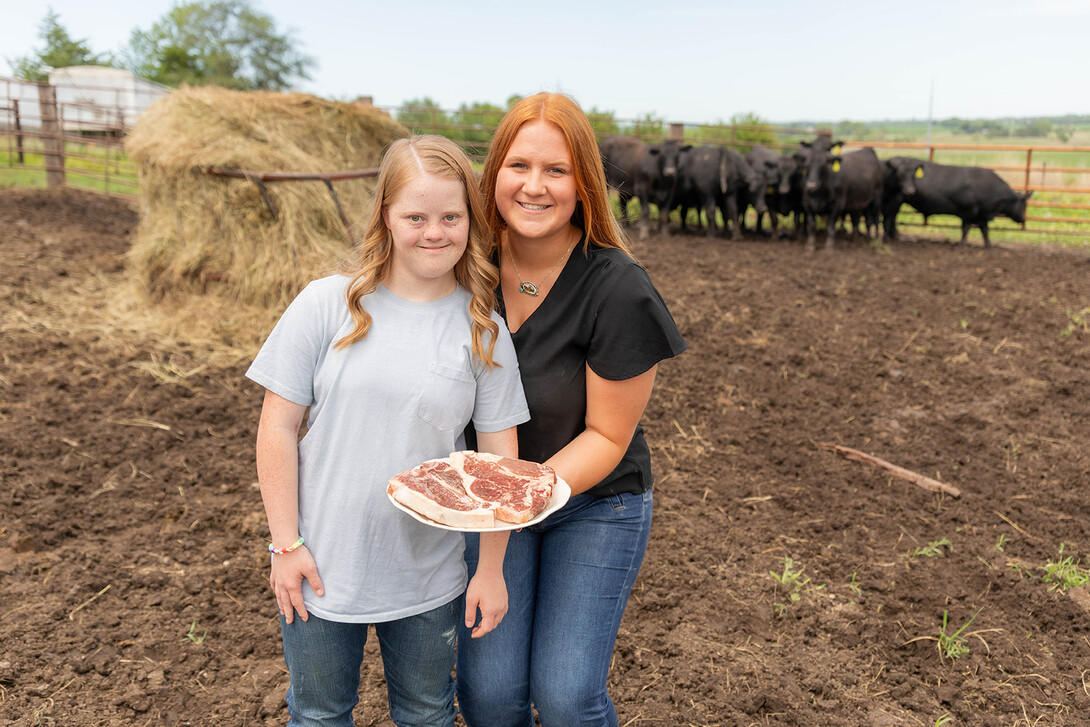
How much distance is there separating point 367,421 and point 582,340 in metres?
0.59

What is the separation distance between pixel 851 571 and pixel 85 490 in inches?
148

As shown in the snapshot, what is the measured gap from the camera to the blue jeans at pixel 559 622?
2027 millimetres

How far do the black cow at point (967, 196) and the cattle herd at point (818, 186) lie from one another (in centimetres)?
1

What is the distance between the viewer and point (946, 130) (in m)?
34.4

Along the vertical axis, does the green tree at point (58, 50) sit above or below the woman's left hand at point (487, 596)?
above

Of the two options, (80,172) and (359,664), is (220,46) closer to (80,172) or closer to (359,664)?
(80,172)

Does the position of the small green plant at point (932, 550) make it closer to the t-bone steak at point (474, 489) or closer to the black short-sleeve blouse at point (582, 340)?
the black short-sleeve blouse at point (582, 340)

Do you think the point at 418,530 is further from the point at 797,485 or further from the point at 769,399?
the point at 769,399

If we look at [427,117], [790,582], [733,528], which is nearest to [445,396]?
[790,582]

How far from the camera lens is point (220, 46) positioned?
55.1 m

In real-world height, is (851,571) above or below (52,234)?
below

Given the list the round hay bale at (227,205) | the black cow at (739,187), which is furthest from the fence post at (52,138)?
the black cow at (739,187)

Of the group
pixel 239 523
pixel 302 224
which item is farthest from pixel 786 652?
pixel 302 224

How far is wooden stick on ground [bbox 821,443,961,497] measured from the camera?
4.39 m
